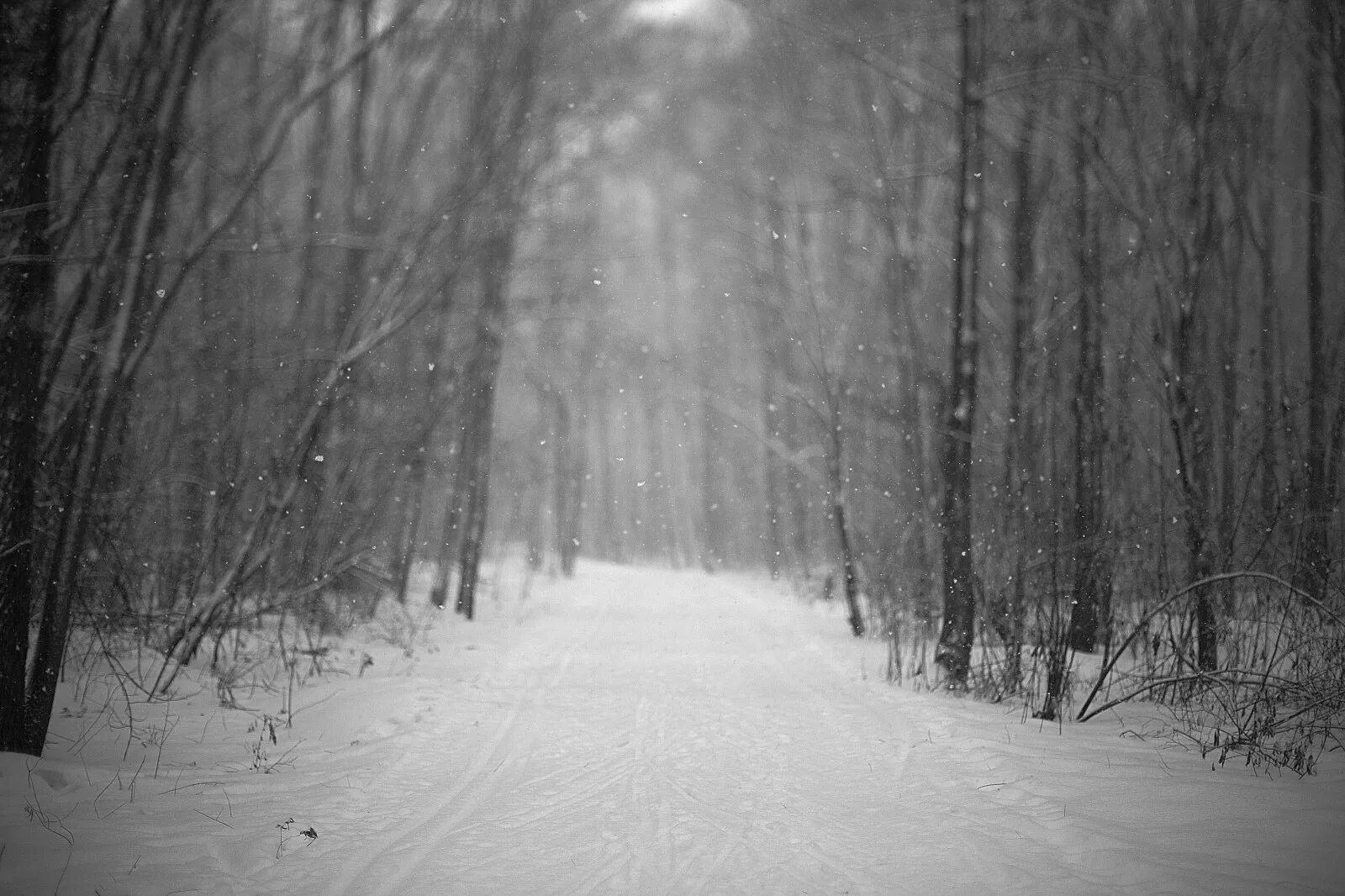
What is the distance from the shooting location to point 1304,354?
10.7 meters

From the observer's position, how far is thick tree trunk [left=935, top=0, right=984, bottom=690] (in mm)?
6777

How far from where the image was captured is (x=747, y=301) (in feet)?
41.1

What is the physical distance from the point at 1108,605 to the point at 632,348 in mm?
10548

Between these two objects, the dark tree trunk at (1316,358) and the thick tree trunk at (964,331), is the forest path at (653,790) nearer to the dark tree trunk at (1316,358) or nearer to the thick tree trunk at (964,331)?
the thick tree trunk at (964,331)

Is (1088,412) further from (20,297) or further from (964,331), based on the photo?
(20,297)

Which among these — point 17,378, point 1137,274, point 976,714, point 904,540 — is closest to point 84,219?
point 17,378

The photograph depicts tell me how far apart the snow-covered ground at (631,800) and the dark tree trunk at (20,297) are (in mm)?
786

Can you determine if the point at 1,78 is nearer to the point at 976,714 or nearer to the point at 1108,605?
the point at 976,714

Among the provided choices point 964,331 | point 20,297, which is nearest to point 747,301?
point 964,331

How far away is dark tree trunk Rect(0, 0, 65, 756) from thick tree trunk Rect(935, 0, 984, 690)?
7.22m

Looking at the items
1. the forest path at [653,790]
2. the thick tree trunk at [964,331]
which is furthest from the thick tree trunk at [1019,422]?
the forest path at [653,790]

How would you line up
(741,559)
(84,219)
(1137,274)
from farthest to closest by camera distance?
(741,559) < (1137,274) < (84,219)

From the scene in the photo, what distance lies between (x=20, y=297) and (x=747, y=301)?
10.4 metres

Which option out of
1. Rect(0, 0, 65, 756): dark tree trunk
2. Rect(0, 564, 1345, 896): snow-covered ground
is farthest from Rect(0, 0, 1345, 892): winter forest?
Rect(0, 564, 1345, 896): snow-covered ground
